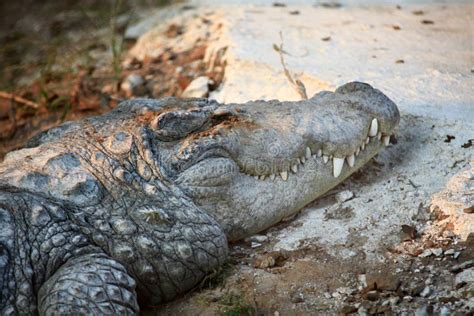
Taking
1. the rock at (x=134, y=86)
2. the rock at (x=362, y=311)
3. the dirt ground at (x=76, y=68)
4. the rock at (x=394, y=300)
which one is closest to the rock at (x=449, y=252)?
the rock at (x=394, y=300)

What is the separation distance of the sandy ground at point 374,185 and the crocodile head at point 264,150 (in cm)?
22

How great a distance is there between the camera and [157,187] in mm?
4035

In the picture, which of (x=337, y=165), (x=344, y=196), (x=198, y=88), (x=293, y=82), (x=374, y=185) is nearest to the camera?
(x=337, y=165)

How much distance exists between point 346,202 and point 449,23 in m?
2.87

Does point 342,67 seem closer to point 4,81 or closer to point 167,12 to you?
point 167,12

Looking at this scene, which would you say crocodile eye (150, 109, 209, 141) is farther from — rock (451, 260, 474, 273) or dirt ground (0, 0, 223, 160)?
dirt ground (0, 0, 223, 160)

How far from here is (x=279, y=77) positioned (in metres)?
5.93

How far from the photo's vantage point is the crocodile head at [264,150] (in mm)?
4168

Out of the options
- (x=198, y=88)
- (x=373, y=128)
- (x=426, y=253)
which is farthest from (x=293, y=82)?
(x=426, y=253)

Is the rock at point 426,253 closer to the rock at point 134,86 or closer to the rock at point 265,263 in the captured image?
the rock at point 265,263

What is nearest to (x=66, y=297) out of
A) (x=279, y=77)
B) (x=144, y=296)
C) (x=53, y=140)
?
(x=144, y=296)

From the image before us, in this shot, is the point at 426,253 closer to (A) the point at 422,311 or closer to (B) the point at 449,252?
(B) the point at 449,252

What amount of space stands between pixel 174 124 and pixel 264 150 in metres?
0.52

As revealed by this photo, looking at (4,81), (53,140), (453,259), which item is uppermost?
(53,140)
